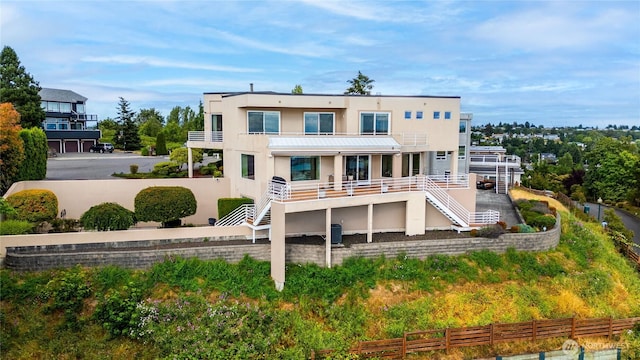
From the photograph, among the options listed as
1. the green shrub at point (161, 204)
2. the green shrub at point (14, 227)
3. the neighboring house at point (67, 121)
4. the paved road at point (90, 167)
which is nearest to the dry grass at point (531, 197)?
the green shrub at point (161, 204)

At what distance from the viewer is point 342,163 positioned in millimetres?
21969

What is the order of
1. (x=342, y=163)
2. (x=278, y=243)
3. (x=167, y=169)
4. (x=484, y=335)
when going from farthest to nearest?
(x=167, y=169)
(x=342, y=163)
(x=278, y=243)
(x=484, y=335)

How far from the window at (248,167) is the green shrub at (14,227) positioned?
962 cm

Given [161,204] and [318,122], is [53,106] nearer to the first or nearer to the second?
[161,204]

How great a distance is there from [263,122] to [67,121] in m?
42.2

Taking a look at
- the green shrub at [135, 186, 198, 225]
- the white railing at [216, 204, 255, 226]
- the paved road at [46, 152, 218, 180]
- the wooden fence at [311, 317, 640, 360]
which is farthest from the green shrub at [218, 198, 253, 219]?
the paved road at [46, 152, 218, 180]

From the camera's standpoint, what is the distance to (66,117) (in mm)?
55562

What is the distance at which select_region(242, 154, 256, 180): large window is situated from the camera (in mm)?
22234

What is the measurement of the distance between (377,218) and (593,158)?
49.1 m

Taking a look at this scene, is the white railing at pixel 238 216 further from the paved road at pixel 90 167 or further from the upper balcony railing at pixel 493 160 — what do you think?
the upper balcony railing at pixel 493 160

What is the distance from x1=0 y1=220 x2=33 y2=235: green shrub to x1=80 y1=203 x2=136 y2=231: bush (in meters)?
2.53

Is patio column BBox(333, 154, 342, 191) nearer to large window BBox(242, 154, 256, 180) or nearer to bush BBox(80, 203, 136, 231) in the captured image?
large window BBox(242, 154, 256, 180)

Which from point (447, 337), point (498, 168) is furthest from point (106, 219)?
point (498, 168)

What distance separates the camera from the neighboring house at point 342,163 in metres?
20.6
